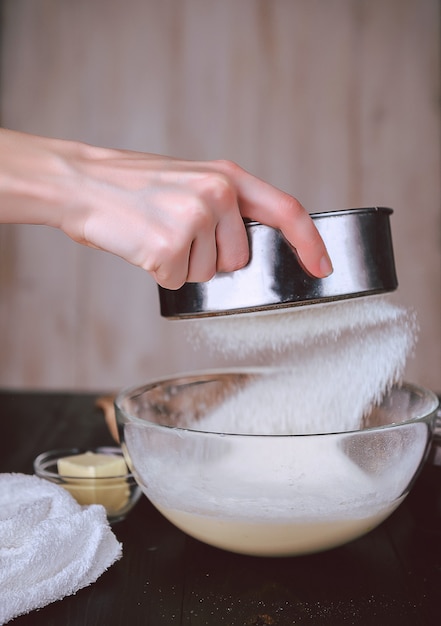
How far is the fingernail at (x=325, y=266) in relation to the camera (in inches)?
25.7

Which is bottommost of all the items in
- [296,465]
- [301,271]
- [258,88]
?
[296,465]

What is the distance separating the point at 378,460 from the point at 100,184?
0.39 meters

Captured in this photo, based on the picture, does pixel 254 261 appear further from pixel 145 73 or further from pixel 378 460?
pixel 145 73

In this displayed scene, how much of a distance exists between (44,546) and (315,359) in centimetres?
41

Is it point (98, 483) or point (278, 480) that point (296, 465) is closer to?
point (278, 480)

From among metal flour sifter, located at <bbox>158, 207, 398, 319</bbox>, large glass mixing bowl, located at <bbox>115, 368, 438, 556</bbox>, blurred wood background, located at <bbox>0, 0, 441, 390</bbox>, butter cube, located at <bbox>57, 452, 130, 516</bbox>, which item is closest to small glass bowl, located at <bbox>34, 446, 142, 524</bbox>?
butter cube, located at <bbox>57, 452, 130, 516</bbox>

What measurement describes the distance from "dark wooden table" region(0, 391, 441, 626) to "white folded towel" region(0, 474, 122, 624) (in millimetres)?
19

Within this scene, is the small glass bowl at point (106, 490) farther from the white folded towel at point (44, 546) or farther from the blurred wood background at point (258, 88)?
the blurred wood background at point (258, 88)

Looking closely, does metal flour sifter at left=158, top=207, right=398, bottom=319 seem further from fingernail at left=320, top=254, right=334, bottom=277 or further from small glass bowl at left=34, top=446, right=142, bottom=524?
small glass bowl at left=34, top=446, right=142, bottom=524

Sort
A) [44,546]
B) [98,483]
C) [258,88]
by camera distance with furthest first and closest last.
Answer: [258,88], [98,483], [44,546]

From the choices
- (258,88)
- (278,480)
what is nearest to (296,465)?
(278,480)

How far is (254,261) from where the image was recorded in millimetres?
670

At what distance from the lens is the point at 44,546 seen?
0.62 metres

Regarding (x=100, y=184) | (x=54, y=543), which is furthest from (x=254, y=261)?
(x=54, y=543)
